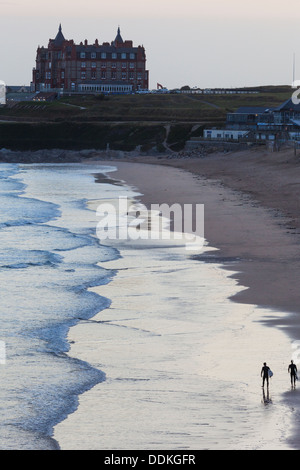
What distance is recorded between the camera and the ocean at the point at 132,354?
1650cm

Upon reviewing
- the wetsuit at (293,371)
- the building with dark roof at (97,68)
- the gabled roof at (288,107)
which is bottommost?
the wetsuit at (293,371)

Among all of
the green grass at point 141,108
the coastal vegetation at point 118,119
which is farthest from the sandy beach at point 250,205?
the green grass at point 141,108

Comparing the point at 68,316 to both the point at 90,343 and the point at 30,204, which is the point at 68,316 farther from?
the point at 30,204

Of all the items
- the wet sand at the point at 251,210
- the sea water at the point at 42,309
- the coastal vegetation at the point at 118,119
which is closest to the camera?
the sea water at the point at 42,309

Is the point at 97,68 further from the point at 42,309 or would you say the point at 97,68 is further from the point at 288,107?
the point at 42,309

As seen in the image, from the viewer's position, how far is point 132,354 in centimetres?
2158

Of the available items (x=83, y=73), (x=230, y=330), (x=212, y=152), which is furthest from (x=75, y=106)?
(x=230, y=330)

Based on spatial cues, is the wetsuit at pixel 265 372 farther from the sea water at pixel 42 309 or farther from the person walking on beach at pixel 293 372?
the sea water at pixel 42 309

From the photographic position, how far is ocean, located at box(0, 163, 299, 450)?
16500 millimetres

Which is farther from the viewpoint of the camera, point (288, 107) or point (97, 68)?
point (97, 68)

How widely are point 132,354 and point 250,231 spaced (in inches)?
806

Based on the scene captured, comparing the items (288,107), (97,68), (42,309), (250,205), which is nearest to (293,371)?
(42,309)

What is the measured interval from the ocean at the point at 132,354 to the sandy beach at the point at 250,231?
5.2 inches

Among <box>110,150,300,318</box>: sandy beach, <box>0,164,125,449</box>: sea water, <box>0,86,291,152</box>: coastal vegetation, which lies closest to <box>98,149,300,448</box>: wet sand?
<box>110,150,300,318</box>: sandy beach
